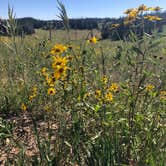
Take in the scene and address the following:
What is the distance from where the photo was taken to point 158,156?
171 centimetres

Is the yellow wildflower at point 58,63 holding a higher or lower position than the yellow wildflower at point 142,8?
lower

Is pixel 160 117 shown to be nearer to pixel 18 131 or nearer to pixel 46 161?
pixel 46 161

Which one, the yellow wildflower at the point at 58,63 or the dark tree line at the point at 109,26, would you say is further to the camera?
the dark tree line at the point at 109,26

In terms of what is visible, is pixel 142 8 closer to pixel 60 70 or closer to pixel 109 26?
pixel 60 70

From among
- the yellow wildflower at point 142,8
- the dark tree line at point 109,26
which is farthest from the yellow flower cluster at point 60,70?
the yellow wildflower at point 142,8

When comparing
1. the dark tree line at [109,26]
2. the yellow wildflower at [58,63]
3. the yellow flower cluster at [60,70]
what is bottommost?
the yellow flower cluster at [60,70]

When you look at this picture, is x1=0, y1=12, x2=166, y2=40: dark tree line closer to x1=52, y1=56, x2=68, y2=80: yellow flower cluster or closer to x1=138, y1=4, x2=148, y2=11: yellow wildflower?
x1=138, y1=4, x2=148, y2=11: yellow wildflower

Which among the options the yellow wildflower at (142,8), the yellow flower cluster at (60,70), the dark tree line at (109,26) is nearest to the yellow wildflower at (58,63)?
the yellow flower cluster at (60,70)

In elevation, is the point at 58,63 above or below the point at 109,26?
below

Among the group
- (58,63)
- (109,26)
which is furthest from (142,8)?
(109,26)

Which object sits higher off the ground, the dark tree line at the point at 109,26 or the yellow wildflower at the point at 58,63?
the dark tree line at the point at 109,26

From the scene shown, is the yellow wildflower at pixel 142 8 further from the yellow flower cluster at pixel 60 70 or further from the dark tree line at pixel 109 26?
the yellow flower cluster at pixel 60 70

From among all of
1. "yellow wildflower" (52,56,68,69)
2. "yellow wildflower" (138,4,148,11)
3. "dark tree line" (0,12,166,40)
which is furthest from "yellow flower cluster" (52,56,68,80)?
"yellow wildflower" (138,4,148,11)

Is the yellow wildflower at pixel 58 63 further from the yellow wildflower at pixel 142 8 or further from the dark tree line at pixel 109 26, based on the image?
the yellow wildflower at pixel 142 8
